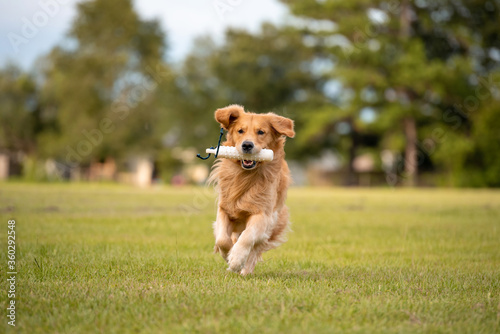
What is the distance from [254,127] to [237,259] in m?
1.46

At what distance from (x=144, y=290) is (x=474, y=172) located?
33.4 meters

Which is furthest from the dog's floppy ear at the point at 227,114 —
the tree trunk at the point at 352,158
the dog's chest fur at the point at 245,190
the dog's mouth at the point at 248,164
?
the tree trunk at the point at 352,158

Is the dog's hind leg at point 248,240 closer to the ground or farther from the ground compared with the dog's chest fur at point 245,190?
closer to the ground

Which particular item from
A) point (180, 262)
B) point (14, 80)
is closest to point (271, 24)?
point (14, 80)

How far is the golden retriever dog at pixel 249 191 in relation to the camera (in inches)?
210

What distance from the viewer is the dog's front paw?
4.99 metres

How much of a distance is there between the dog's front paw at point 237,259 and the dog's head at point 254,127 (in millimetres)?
955

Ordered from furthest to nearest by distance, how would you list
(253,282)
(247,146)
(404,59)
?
(404,59) < (247,146) < (253,282)

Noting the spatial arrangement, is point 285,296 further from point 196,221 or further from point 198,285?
point 196,221

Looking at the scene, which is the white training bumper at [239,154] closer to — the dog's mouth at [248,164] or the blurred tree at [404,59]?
the dog's mouth at [248,164]

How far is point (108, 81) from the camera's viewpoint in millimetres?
42562

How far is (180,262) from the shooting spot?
18.8 ft

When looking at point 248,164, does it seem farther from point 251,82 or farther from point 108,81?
point 108,81

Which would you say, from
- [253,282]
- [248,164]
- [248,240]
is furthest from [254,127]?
[253,282]
